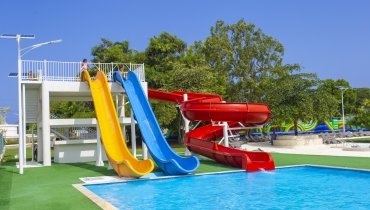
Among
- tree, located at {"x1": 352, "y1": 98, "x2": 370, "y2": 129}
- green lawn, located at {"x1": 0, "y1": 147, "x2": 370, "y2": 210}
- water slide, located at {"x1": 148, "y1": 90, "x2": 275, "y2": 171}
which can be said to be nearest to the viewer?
green lawn, located at {"x1": 0, "y1": 147, "x2": 370, "y2": 210}

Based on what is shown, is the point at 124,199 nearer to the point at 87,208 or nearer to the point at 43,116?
the point at 87,208

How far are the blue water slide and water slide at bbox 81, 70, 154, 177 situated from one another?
88 centimetres

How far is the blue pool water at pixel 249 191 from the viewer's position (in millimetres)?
10125

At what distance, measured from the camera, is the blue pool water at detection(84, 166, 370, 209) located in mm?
10125

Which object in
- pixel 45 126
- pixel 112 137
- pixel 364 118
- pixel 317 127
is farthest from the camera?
pixel 317 127

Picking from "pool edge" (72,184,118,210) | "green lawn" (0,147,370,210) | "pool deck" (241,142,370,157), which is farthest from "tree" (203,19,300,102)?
"pool edge" (72,184,118,210)

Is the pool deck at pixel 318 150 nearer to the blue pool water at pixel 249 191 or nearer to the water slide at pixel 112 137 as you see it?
the blue pool water at pixel 249 191

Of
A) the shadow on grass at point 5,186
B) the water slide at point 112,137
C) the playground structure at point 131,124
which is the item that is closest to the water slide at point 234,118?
the playground structure at point 131,124

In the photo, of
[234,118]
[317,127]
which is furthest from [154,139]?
[317,127]

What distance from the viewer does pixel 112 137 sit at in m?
16.9

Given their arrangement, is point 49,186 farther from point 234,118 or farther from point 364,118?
point 364,118

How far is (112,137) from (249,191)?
706 centimetres

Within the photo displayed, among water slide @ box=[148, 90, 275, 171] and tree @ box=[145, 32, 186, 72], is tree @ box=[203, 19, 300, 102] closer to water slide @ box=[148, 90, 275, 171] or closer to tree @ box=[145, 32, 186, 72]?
tree @ box=[145, 32, 186, 72]

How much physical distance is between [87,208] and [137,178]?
572 centimetres
